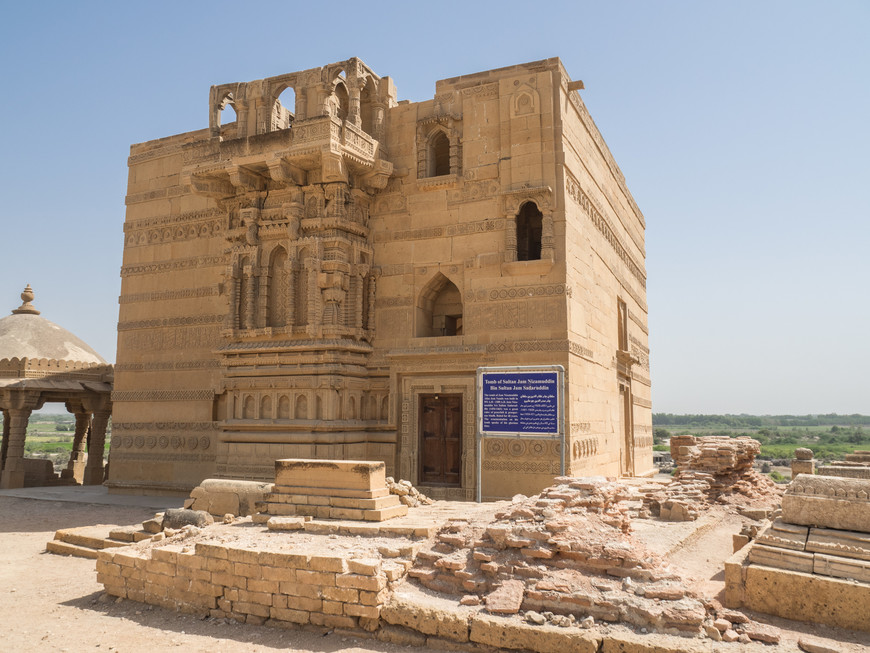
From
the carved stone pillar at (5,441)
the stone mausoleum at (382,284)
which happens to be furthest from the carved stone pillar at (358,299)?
the carved stone pillar at (5,441)

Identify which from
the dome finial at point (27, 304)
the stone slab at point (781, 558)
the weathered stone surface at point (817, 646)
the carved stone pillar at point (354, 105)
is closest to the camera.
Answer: the weathered stone surface at point (817, 646)

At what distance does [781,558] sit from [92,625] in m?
7.30

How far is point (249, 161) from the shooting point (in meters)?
14.0

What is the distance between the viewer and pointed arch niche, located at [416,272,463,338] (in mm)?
14102

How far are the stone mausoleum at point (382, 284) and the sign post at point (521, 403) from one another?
5.62 ft

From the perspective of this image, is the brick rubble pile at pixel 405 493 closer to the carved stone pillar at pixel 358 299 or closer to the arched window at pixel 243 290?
the carved stone pillar at pixel 358 299

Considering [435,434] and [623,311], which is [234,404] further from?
[623,311]

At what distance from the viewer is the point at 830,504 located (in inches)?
273

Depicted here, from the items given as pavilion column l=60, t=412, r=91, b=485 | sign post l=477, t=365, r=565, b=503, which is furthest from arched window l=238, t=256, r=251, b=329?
pavilion column l=60, t=412, r=91, b=485

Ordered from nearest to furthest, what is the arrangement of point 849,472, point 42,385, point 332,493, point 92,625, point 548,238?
point 92,625 → point 849,472 → point 332,493 → point 548,238 → point 42,385

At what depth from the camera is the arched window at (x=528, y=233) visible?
549 inches

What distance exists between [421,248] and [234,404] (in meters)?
5.40

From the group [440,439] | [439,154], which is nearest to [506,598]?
[440,439]

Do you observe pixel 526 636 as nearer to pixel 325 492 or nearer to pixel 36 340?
pixel 325 492
